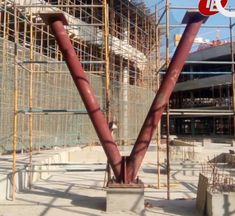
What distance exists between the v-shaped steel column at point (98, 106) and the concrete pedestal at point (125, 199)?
243mm

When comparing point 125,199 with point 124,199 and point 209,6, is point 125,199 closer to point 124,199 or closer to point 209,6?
point 124,199

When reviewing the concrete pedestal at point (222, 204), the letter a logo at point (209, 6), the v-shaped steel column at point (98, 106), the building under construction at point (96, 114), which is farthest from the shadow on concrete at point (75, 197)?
the letter a logo at point (209, 6)

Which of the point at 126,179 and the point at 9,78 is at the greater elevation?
the point at 9,78

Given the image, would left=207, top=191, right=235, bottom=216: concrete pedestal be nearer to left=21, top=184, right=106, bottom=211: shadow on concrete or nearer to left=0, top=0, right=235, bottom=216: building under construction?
left=0, top=0, right=235, bottom=216: building under construction

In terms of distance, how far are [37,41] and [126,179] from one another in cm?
1446

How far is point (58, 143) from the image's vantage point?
64.3 feet

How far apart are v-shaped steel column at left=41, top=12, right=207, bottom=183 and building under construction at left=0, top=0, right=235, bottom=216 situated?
0.06 ft

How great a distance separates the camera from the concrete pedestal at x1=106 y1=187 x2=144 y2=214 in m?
7.07

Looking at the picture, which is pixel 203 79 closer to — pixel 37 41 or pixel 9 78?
pixel 37 41

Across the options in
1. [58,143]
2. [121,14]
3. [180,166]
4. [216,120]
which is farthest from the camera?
[216,120]

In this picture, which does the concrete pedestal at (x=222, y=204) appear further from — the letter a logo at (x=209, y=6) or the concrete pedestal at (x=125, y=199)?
the letter a logo at (x=209, y=6)

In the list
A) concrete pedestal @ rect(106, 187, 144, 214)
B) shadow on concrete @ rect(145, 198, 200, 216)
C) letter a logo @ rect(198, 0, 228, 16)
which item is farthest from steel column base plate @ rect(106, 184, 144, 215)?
letter a logo @ rect(198, 0, 228, 16)

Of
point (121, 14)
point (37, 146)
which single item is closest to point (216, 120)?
point (121, 14)

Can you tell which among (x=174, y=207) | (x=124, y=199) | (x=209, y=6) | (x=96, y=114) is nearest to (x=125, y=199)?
(x=124, y=199)
